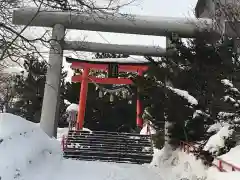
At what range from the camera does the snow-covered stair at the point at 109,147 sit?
16062 millimetres

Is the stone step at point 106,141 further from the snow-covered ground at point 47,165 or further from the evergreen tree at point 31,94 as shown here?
the evergreen tree at point 31,94

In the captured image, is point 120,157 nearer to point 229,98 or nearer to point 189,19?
point 189,19

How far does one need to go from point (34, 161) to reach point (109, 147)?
884 cm

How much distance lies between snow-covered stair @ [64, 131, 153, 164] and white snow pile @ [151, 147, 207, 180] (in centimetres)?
148

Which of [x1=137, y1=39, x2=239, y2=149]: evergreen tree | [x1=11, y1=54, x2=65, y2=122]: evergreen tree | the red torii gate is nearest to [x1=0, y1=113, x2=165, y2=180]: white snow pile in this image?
[x1=137, y1=39, x2=239, y2=149]: evergreen tree

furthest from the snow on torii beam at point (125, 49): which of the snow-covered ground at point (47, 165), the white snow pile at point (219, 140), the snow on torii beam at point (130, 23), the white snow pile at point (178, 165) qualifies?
the white snow pile at point (219, 140)

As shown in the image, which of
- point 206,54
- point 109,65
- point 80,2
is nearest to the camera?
point 80,2

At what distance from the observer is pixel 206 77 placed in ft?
40.5

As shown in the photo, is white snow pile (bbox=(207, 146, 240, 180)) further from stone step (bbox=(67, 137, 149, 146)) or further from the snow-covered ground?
stone step (bbox=(67, 137, 149, 146))

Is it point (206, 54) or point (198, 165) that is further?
point (206, 54)

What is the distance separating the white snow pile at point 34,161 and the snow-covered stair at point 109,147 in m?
4.01

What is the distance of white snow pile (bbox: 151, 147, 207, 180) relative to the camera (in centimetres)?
998

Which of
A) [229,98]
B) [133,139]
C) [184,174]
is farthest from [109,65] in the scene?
[229,98]

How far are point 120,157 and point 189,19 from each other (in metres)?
6.79
